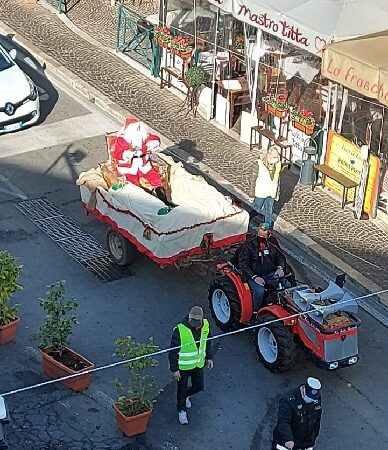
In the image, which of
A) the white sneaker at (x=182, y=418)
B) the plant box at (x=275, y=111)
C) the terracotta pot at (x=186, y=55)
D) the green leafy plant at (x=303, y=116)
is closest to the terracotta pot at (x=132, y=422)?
the white sneaker at (x=182, y=418)

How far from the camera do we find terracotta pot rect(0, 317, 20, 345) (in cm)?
1217

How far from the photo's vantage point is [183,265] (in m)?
13.2

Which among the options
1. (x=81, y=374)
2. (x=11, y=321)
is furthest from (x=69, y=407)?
(x=11, y=321)

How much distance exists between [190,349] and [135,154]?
4.25 meters

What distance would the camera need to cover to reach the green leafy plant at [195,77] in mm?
18734

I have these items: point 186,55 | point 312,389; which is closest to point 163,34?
point 186,55

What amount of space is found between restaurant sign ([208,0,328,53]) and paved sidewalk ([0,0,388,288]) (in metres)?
2.28

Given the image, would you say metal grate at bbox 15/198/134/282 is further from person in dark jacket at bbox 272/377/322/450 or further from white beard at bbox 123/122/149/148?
person in dark jacket at bbox 272/377/322/450

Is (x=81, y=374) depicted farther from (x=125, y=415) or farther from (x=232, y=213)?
(x=232, y=213)

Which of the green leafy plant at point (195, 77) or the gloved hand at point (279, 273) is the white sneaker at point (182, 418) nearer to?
the gloved hand at point (279, 273)

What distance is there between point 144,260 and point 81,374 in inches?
126

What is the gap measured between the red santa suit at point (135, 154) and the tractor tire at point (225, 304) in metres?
2.32

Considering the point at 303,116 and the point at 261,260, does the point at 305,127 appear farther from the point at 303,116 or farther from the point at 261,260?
the point at 261,260

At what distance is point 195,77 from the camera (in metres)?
18.7
